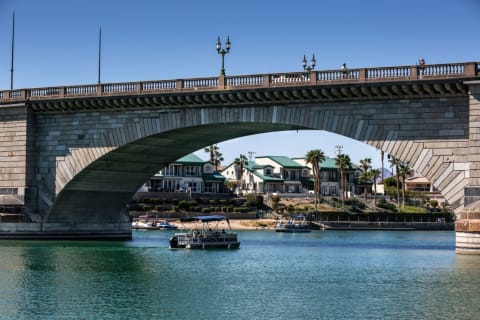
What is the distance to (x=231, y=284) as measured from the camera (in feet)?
142

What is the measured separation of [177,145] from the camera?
222 feet

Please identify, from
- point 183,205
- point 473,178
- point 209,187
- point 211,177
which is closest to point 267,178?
point 209,187

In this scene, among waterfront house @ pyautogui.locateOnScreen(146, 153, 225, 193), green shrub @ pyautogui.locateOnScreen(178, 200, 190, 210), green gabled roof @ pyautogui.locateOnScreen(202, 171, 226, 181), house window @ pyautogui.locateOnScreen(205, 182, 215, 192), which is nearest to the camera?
green shrub @ pyautogui.locateOnScreen(178, 200, 190, 210)

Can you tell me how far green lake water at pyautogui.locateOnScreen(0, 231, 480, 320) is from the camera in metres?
35.2

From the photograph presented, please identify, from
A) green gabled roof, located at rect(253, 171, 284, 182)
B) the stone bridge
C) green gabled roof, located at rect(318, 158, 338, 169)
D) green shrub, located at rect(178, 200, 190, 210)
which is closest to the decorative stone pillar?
the stone bridge

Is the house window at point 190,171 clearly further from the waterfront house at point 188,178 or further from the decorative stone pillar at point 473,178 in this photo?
the decorative stone pillar at point 473,178

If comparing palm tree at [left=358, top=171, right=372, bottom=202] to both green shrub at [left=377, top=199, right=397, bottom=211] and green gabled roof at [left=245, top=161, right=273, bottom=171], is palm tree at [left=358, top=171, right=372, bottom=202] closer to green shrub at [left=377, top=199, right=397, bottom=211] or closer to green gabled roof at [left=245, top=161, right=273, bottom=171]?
green shrub at [left=377, top=199, right=397, bottom=211]

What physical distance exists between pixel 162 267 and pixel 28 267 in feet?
23.9

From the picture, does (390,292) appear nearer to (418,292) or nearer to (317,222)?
(418,292)

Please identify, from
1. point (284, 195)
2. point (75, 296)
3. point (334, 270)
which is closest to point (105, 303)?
point (75, 296)

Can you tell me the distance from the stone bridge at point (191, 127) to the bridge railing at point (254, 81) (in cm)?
7

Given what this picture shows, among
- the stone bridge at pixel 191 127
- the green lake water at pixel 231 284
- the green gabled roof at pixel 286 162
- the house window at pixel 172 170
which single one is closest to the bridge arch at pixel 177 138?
the stone bridge at pixel 191 127

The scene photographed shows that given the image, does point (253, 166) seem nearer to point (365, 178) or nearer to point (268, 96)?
point (365, 178)

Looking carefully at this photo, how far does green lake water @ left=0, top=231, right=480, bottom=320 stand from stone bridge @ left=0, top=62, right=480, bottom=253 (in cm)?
450
